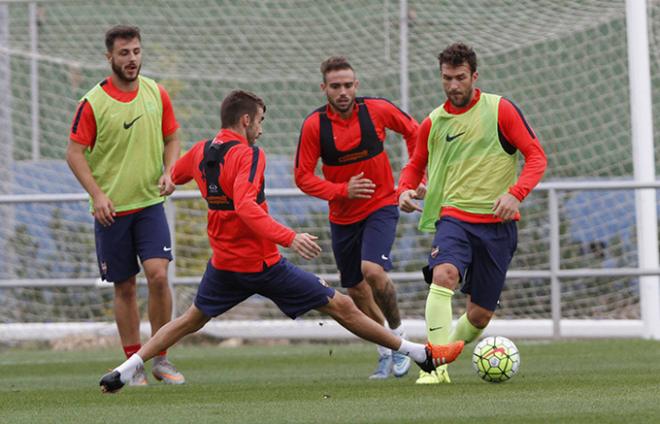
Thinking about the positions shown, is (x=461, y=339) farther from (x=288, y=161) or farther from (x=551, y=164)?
→ (x=288, y=161)

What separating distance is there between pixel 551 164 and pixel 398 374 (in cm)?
583

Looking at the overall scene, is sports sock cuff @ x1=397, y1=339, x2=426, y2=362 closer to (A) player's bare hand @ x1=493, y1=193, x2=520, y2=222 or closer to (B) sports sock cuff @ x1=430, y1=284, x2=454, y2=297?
(B) sports sock cuff @ x1=430, y1=284, x2=454, y2=297

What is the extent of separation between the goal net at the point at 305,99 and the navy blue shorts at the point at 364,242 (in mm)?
3475

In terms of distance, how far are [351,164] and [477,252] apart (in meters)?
1.29

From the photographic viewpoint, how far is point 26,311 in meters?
15.1

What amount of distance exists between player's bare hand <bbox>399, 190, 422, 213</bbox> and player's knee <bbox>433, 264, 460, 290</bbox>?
415mm

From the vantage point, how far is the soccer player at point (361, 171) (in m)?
9.48

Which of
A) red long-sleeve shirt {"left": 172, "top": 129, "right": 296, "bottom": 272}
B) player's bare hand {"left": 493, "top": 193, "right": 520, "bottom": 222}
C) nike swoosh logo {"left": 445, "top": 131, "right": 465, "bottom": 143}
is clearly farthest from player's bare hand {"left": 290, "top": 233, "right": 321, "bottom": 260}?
nike swoosh logo {"left": 445, "top": 131, "right": 465, "bottom": 143}

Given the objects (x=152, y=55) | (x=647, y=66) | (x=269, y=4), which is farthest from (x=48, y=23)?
(x=647, y=66)

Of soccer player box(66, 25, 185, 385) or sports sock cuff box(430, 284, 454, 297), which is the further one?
soccer player box(66, 25, 185, 385)

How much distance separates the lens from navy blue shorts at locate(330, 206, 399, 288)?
9.54m

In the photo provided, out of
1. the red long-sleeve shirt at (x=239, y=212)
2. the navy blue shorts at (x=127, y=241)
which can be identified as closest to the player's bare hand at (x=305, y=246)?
the red long-sleeve shirt at (x=239, y=212)

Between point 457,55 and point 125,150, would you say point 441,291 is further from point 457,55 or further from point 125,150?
point 125,150

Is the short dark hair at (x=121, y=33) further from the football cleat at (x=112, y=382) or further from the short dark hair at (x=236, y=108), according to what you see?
the football cleat at (x=112, y=382)
